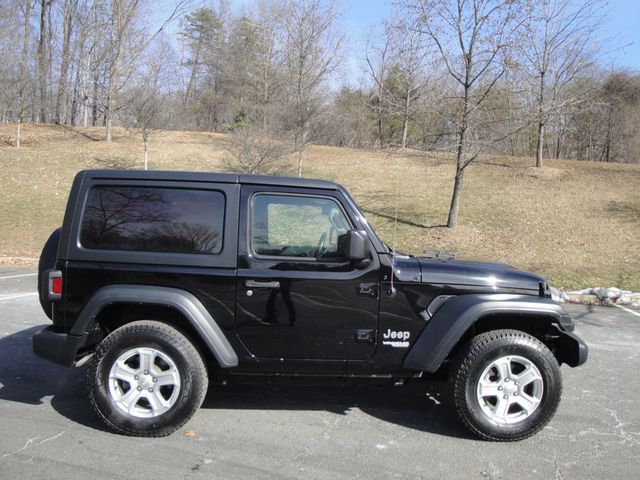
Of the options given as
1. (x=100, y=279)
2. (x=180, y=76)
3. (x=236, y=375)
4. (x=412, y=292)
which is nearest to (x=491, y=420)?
(x=412, y=292)

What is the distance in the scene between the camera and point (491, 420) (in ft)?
12.3

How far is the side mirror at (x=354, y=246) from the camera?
3.58 m

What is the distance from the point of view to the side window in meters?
3.82

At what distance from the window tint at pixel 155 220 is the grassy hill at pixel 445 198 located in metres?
9.15

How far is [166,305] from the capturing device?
3656 millimetres

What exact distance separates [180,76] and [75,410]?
45.4m

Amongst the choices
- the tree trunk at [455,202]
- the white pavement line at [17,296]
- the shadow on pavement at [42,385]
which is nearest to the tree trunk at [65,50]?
the tree trunk at [455,202]

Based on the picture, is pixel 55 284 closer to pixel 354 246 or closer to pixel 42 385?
pixel 42 385

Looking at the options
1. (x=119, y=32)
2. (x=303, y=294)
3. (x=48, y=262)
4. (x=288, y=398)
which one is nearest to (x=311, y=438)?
(x=288, y=398)

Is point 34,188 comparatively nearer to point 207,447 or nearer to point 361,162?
point 361,162

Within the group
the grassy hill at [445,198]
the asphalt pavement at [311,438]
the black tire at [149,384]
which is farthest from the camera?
the grassy hill at [445,198]

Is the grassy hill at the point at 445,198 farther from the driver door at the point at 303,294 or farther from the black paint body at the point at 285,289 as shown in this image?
the driver door at the point at 303,294

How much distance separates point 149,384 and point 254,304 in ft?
3.05

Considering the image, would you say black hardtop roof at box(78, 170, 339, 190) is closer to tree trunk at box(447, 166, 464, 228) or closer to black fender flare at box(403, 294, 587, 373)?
black fender flare at box(403, 294, 587, 373)
